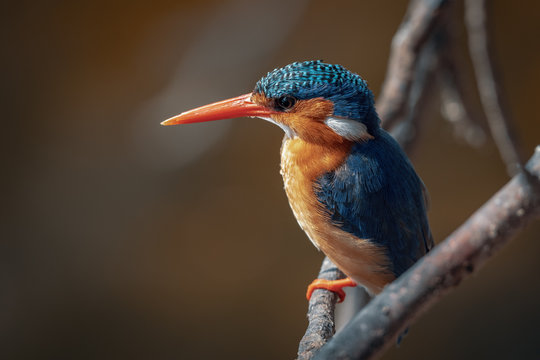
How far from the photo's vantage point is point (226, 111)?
1334 mm

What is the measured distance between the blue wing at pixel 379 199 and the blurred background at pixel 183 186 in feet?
3.85

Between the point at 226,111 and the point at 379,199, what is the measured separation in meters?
0.41

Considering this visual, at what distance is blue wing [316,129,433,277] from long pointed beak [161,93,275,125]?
0.72 ft

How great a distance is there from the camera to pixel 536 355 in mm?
2768

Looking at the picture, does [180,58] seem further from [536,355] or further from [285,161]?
[536,355]

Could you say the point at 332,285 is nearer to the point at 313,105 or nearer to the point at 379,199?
the point at 379,199

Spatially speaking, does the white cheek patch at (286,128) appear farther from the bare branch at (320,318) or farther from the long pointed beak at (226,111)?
the bare branch at (320,318)

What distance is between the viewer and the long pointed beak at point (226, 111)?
4.25 feet

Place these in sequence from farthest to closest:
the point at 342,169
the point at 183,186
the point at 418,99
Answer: the point at 183,186, the point at 418,99, the point at 342,169

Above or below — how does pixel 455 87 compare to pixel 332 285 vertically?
above

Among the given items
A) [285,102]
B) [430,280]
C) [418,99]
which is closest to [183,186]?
[418,99]

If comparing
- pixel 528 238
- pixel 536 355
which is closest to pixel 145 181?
pixel 528 238

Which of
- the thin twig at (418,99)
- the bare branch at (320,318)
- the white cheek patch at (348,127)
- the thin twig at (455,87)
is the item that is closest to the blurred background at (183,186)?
the thin twig at (455,87)

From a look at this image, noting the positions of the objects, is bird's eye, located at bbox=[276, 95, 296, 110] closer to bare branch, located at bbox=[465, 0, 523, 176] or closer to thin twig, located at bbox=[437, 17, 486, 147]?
bare branch, located at bbox=[465, 0, 523, 176]
